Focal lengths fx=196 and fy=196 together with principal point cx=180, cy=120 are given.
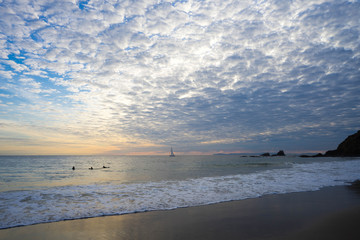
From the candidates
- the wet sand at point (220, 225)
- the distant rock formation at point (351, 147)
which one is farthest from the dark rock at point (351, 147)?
the wet sand at point (220, 225)

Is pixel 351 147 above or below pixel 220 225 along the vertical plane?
above

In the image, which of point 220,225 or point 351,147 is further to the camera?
point 351,147

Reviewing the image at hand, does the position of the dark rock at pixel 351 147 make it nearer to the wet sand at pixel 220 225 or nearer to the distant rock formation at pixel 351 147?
the distant rock formation at pixel 351 147

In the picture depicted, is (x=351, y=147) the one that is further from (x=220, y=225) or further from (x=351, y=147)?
(x=220, y=225)

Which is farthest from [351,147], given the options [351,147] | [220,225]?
[220,225]

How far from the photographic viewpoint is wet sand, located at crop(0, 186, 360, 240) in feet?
19.1

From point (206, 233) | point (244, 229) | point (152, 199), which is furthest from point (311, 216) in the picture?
point (152, 199)

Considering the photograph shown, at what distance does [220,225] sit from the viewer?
660 cm

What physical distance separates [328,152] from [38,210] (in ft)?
488

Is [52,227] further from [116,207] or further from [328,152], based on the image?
[328,152]

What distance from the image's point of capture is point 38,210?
891 cm

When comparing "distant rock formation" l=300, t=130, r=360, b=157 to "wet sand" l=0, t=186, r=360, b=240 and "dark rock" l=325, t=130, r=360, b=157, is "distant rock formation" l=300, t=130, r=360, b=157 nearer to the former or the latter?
"dark rock" l=325, t=130, r=360, b=157

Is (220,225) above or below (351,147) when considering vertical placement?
below

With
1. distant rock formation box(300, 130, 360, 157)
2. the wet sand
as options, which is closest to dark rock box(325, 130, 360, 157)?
distant rock formation box(300, 130, 360, 157)
